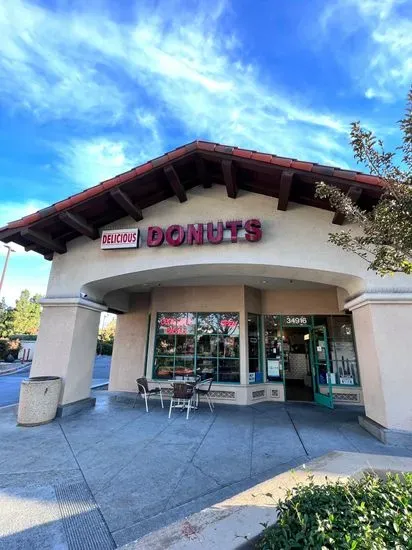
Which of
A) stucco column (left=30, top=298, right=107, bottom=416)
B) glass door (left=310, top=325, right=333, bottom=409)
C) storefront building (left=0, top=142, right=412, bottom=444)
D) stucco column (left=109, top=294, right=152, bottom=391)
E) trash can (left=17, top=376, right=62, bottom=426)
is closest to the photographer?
storefront building (left=0, top=142, right=412, bottom=444)

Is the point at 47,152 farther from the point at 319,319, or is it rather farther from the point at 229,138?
the point at 319,319

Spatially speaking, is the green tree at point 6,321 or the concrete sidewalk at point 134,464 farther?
the green tree at point 6,321

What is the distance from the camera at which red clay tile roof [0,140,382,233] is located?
512 cm

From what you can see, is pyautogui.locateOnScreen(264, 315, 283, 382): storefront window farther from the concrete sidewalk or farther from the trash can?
the trash can

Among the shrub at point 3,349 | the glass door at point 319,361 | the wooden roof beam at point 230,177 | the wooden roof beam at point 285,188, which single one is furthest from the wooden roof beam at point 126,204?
the shrub at point 3,349

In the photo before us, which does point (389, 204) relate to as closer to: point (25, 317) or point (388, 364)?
point (388, 364)

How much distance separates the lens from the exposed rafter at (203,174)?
6.24 meters

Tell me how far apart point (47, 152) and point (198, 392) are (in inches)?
351

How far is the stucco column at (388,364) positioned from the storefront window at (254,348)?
3.71 metres

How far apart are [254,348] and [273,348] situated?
72 cm

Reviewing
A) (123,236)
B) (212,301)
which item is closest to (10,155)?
(123,236)

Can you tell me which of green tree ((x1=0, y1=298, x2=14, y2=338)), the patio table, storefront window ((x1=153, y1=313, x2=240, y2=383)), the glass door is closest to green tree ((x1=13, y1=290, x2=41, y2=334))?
green tree ((x1=0, y1=298, x2=14, y2=338))

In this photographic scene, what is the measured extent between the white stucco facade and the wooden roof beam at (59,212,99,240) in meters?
0.30

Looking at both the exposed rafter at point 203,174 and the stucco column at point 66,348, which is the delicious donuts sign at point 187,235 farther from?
the stucco column at point 66,348
